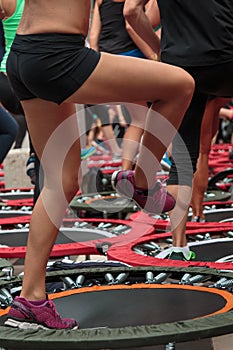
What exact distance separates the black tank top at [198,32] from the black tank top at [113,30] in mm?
2244

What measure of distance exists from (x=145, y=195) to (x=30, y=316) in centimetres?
60

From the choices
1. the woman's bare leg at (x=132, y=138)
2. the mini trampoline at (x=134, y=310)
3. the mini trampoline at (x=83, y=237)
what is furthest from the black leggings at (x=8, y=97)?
the mini trampoline at (x=134, y=310)

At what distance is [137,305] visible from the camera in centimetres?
244

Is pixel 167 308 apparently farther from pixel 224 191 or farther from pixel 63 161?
pixel 224 191

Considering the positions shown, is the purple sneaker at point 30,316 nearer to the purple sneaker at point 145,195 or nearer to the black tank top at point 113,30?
the purple sneaker at point 145,195

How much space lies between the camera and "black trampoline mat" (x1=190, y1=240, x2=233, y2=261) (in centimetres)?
331

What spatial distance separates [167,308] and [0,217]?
246 centimetres

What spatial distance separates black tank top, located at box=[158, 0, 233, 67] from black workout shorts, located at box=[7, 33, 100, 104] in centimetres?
102

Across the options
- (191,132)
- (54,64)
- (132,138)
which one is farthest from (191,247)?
(132,138)

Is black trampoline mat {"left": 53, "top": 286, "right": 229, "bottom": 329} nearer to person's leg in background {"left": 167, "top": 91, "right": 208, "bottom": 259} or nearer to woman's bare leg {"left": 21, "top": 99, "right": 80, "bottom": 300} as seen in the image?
woman's bare leg {"left": 21, "top": 99, "right": 80, "bottom": 300}

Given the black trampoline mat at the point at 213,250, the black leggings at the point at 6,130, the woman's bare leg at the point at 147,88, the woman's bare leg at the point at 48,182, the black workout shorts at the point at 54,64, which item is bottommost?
the black trampoline mat at the point at 213,250

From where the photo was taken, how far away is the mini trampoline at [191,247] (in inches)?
117

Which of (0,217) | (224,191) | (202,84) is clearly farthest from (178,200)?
(224,191)

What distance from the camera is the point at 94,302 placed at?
8.20 feet
